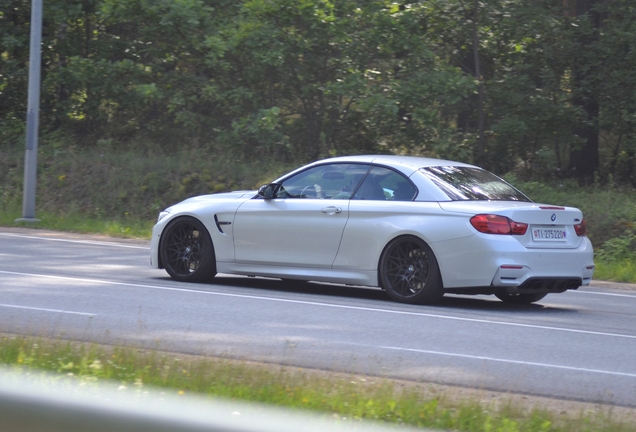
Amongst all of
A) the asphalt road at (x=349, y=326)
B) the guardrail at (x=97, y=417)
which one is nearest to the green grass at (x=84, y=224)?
the asphalt road at (x=349, y=326)

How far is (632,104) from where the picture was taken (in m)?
21.6

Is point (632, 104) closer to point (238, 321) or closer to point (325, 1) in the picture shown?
point (325, 1)

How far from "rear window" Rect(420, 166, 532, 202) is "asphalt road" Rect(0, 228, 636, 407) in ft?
3.74

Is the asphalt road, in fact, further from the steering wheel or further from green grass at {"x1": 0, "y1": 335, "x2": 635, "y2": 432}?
the steering wheel

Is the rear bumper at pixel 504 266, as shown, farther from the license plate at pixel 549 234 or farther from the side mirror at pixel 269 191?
the side mirror at pixel 269 191

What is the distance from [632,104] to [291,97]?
8.08 metres

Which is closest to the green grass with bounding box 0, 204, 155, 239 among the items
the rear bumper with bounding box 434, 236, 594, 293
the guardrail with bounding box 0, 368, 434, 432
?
the rear bumper with bounding box 434, 236, 594, 293

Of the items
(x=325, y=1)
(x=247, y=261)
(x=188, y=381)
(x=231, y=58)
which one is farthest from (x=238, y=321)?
(x=231, y=58)

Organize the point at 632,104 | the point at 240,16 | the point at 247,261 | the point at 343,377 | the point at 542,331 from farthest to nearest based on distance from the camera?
the point at 240,16 < the point at 632,104 < the point at 247,261 < the point at 542,331 < the point at 343,377

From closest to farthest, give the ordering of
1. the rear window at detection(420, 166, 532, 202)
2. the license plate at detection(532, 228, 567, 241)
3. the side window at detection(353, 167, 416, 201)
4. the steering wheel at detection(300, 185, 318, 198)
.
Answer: the license plate at detection(532, 228, 567, 241) < the rear window at detection(420, 166, 532, 202) < the side window at detection(353, 167, 416, 201) < the steering wheel at detection(300, 185, 318, 198)

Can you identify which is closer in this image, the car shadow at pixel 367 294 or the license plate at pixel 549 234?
the license plate at pixel 549 234

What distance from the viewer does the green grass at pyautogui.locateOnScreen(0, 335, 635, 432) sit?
16.4ft

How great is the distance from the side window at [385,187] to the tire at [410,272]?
20.9 inches

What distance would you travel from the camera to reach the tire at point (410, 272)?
950 centimetres
